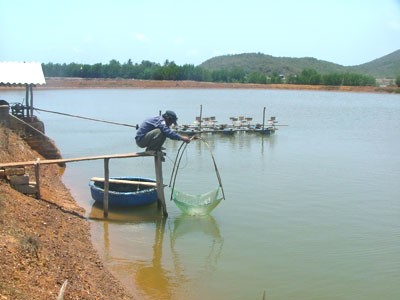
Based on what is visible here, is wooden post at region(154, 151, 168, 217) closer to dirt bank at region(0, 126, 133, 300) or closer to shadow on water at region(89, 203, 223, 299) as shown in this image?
shadow on water at region(89, 203, 223, 299)

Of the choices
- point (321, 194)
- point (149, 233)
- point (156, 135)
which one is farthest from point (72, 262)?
point (321, 194)

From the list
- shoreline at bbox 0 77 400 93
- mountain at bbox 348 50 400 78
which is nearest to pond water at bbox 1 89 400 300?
shoreline at bbox 0 77 400 93

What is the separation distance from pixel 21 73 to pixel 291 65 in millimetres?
154211

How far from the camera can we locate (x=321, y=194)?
14.7m

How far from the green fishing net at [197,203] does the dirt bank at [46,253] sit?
226 cm

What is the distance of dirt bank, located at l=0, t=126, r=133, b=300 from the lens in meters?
5.94

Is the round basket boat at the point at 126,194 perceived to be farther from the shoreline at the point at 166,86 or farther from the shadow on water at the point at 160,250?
the shoreline at the point at 166,86

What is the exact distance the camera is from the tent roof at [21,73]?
16266 mm

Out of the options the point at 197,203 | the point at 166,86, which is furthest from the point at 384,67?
the point at 197,203

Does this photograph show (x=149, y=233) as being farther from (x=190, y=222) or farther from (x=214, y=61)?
(x=214, y=61)

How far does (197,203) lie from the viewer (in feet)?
39.1

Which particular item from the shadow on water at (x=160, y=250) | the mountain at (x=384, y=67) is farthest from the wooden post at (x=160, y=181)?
the mountain at (x=384, y=67)

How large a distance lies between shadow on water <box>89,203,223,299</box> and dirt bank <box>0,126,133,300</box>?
1.49ft

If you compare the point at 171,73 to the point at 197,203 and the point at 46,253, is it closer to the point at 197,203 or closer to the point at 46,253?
the point at 197,203
